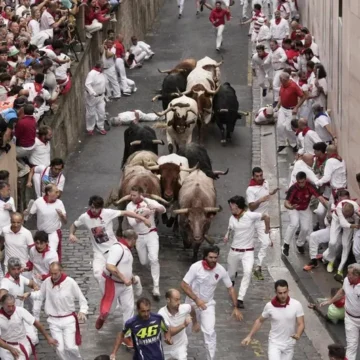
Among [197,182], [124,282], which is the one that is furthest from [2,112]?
[124,282]

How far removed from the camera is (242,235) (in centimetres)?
1834

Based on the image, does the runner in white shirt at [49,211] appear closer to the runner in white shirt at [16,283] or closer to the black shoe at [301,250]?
the runner in white shirt at [16,283]

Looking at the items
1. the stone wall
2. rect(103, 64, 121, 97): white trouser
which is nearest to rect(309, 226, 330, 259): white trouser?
the stone wall

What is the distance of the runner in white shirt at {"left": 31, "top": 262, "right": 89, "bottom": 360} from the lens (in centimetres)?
1578

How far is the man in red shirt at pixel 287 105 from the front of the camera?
24.7m

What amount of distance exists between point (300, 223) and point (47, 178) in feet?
13.7

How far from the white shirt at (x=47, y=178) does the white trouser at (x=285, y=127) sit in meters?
5.86

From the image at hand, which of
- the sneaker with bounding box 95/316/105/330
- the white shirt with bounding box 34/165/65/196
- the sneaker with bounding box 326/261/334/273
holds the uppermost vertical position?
the white shirt with bounding box 34/165/65/196

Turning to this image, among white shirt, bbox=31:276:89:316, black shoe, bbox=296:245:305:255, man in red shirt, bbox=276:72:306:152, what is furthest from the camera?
man in red shirt, bbox=276:72:306:152

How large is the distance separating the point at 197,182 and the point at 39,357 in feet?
16.9

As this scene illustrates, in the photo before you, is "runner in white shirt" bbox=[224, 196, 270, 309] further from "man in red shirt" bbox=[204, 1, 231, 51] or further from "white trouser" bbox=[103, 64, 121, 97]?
"man in red shirt" bbox=[204, 1, 231, 51]

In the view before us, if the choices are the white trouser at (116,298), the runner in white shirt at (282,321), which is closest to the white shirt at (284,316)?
the runner in white shirt at (282,321)

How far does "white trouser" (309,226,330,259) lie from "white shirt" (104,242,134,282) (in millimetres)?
4124

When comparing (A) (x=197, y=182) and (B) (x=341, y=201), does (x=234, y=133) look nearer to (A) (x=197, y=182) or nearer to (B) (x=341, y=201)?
(A) (x=197, y=182)
